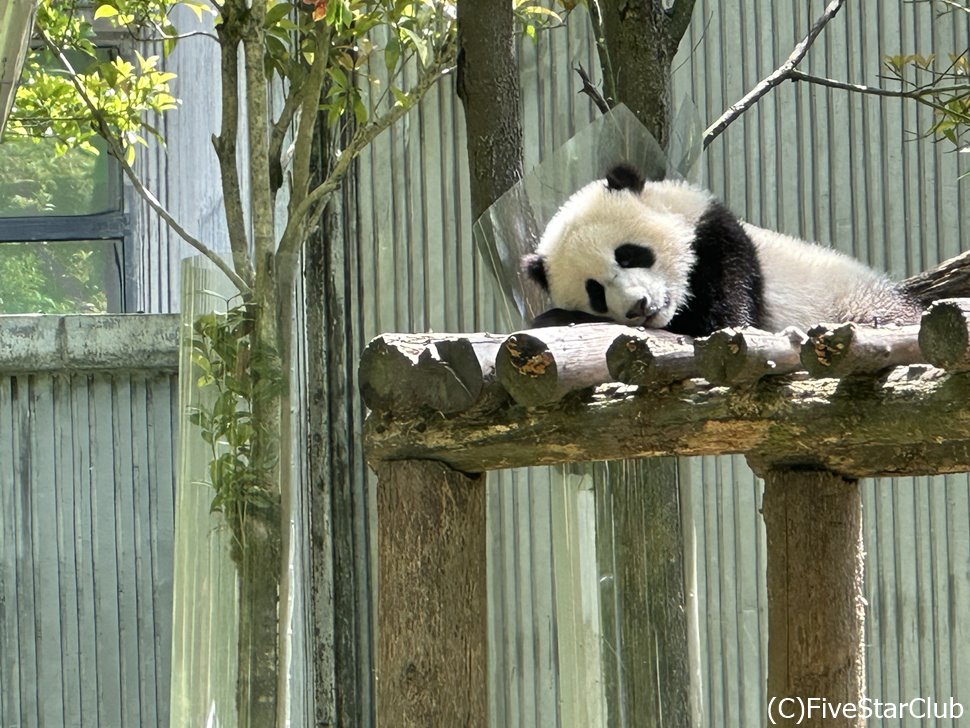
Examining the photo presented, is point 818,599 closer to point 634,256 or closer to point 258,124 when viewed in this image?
point 634,256

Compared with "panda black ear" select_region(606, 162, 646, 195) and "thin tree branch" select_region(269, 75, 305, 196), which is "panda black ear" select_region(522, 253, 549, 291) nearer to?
"panda black ear" select_region(606, 162, 646, 195)

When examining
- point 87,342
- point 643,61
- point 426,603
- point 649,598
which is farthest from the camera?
point 87,342

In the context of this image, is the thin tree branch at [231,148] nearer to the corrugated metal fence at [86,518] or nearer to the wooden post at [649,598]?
the wooden post at [649,598]

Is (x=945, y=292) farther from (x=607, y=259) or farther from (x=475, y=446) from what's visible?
(x=475, y=446)

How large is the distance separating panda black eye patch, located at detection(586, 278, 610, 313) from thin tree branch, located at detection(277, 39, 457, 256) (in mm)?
762

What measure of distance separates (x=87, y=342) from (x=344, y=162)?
5.19ft

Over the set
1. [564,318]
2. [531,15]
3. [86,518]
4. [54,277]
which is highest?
[531,15]

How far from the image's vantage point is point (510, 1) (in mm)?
3176

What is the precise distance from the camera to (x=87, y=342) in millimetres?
4430

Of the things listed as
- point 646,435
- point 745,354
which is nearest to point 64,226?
point 646,435

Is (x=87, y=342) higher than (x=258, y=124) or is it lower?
lower

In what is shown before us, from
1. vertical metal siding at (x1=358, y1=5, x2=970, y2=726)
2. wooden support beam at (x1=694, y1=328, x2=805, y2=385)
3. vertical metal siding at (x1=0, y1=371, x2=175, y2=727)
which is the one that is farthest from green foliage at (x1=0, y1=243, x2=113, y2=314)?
wooden support beam at (x1=694, y1=328, x2=805, y2=385)

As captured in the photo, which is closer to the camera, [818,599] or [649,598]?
[818,599]

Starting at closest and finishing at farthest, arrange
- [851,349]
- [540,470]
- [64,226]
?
[851,349] < [540,470] < [64,226]
